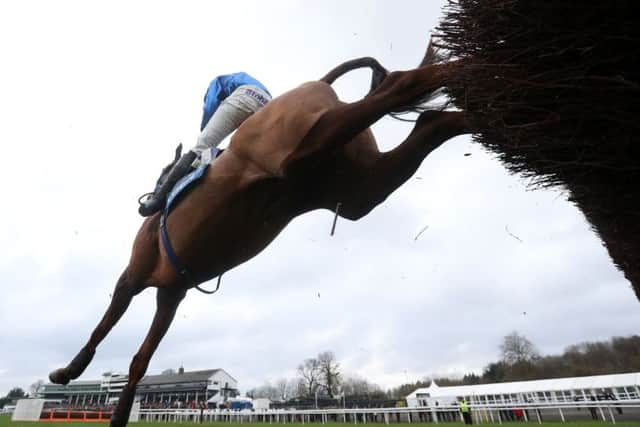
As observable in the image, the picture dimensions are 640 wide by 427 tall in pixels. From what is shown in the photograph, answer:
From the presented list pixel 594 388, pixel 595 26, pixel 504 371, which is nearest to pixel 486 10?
pixel 595 26

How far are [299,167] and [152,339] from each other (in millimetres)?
2397

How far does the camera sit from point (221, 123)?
3.55 meters

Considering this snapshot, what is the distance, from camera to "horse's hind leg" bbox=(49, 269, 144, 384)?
3.98m

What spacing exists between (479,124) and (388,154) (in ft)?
3.27

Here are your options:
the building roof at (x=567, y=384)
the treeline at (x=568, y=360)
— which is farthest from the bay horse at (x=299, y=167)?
the treeline at (x=568, y=360)

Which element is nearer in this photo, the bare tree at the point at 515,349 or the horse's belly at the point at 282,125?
the horse's belly at the point at 282,125

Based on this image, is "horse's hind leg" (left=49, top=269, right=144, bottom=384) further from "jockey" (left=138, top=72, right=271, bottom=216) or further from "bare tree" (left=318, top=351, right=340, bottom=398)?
"bare tree" (left=318, top=351, right=340, bottom=398)

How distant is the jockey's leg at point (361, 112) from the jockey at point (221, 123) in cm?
106

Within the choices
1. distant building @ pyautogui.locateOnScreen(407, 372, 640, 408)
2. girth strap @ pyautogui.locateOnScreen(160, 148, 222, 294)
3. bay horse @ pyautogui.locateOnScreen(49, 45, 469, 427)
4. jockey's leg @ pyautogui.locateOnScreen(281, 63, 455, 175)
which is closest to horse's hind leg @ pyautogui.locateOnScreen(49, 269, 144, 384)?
bay horse @ pyautogui.locateOnScreen(49, 45, 469, 427)

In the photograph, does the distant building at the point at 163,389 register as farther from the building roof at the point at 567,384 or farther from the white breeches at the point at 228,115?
the white breeches at the point at 228,115

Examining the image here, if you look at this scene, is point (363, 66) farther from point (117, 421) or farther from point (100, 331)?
point (117, 421)

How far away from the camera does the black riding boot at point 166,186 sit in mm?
3467

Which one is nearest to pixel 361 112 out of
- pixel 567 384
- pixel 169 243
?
pixel 169 243

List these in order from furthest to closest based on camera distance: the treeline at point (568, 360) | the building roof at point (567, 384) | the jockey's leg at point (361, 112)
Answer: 1. the treeline at point (568, 360)
2. the building roof at point (567, 384)
3. the jockey's leg at point (361, 112)
